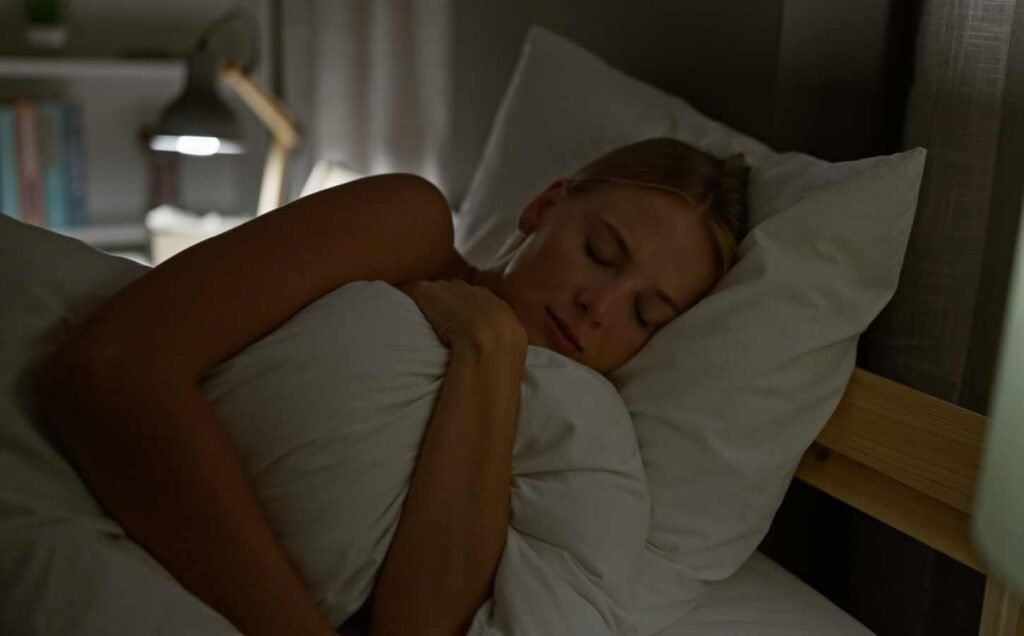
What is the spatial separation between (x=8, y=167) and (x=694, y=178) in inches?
79.6

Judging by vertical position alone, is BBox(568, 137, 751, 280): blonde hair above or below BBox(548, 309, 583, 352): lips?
above

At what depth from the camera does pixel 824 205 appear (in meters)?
1.03

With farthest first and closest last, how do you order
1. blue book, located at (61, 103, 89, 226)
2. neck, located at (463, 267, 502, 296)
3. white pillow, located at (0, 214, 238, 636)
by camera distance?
blue book, located at (61, 103, 89, 226), neck, located at (463, 267, 502, 296), white pillow, located at (0, 214, 238, 636)

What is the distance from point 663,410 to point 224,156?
2376 mm

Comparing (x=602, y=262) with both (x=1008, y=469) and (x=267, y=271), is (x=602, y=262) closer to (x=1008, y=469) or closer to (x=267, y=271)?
(x=267, y=271)

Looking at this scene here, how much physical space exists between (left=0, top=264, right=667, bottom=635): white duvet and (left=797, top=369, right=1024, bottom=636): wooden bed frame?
0.81 ft

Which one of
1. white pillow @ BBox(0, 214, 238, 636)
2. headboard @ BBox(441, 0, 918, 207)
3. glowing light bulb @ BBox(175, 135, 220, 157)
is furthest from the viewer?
glowing light bulb @ BBox(175, 135, 220, 157)

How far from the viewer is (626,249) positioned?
1.03m

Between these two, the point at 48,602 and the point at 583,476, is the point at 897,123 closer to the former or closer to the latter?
the point at 583,476

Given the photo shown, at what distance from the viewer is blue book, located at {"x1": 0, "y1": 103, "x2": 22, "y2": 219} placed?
2.46 metres

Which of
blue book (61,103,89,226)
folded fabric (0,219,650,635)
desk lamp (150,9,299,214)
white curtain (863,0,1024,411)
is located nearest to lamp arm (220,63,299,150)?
desk lamp (150,9,299,214)

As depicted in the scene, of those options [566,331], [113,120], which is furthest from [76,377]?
[113,120]

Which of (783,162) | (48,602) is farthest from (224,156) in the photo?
(48,602)

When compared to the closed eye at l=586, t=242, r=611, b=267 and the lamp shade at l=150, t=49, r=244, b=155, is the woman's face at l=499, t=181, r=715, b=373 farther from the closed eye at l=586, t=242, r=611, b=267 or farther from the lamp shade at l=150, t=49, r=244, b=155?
the lamp shade at l=150, t=49, r=244, b=155
